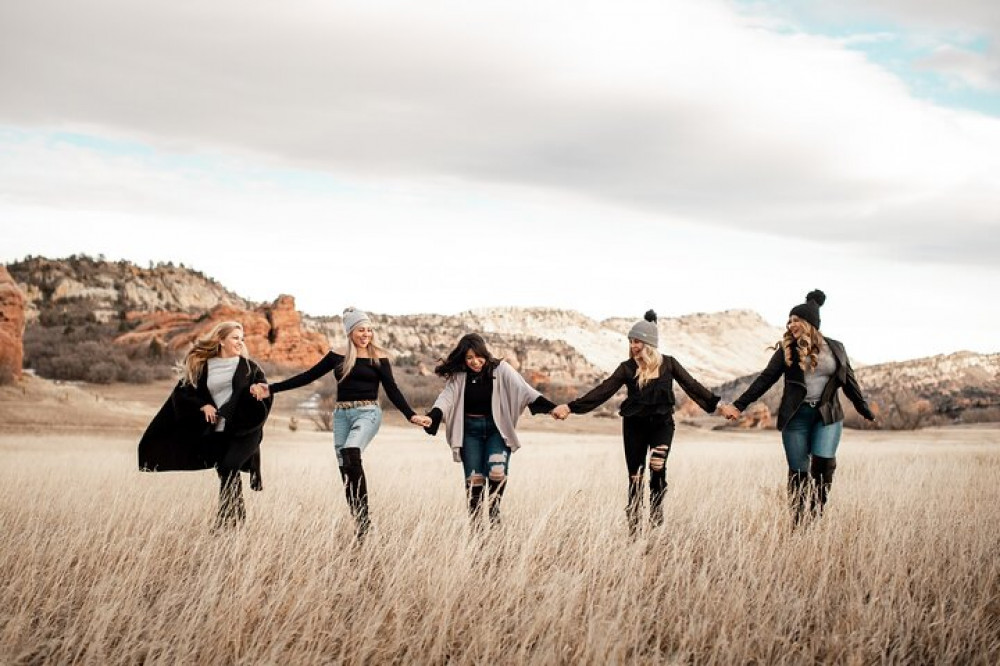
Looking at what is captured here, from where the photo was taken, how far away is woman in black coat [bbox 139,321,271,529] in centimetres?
765

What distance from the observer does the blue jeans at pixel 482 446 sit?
300 inches

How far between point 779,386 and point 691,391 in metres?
51.4

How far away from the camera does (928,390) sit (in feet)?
192

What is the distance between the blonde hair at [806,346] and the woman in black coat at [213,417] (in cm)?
479

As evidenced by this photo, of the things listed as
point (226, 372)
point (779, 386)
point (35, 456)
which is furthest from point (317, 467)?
point (779, 386)

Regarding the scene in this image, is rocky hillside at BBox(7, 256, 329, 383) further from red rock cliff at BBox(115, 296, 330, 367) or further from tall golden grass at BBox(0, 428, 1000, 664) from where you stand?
tall golden grass at BBox(0, 428, 1000, 664)

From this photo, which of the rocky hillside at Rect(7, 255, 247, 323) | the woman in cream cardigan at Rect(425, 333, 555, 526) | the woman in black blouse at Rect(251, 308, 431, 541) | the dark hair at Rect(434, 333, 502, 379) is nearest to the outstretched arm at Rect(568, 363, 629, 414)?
the woman in cream cardigan at Rect(425, 333, 555, 526)

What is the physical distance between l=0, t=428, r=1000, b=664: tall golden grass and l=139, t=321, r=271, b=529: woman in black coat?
0.51 metres

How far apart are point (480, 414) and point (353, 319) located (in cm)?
150

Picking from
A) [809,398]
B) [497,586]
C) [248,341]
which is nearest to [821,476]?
[809,398]

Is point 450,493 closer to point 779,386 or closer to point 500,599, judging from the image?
point 500,599

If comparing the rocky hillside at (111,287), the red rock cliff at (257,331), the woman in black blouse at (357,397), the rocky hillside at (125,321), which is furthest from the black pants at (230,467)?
the rocky hillside at (111,287)

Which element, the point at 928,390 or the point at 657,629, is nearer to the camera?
the point at 657,629

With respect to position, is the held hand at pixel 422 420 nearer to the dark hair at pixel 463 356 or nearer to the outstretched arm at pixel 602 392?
the dark hair at pixel 463 356
